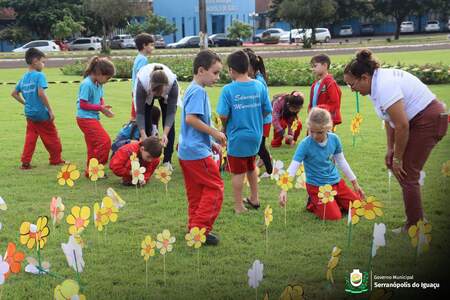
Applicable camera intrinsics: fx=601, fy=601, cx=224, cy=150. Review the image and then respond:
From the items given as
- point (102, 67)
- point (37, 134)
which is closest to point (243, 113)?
point (102, 67)

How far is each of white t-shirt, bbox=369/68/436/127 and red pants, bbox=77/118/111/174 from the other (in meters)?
3.96

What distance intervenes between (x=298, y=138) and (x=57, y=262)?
612cm

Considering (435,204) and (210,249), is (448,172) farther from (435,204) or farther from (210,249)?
(210,249)

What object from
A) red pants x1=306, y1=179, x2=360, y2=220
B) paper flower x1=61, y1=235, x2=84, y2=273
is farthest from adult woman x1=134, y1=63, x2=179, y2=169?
paper flower x1=61, y1=235, x2=84, y2=273

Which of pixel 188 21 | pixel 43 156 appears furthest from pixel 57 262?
pixel 188 21

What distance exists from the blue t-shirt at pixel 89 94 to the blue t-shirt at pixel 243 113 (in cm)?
234

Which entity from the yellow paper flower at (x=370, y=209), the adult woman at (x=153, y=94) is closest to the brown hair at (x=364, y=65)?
the yellow paper flower at (x=370, y=209)

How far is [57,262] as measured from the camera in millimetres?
4660

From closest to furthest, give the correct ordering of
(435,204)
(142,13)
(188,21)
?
(435,204) → (142,13) → (188,21)

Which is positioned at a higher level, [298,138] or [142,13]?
[142,13]

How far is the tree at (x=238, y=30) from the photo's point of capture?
52.7 metres

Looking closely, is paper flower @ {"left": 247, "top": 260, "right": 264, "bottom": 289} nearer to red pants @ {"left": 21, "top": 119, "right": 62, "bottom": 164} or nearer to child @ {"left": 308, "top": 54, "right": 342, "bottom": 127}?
child @ {"left": 308, "top": 54, "right": 342, "bottom": 127}

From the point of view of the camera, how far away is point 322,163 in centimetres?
571

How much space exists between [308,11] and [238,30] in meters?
9.85
